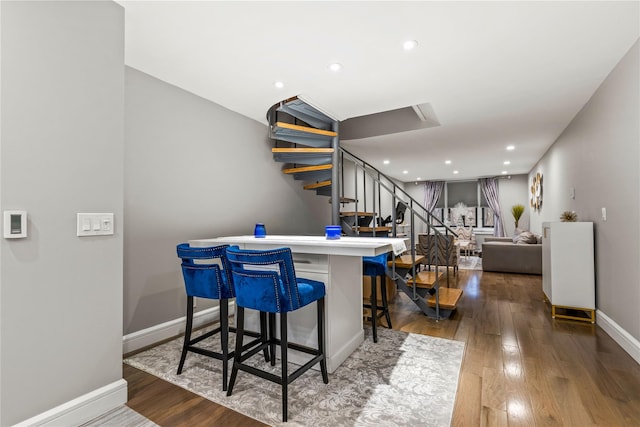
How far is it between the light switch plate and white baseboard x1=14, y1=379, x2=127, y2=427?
3.01ft

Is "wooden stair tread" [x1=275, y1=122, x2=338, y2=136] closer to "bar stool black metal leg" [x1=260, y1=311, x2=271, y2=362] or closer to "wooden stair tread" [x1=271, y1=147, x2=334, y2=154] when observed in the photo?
"wooden stair tread" [x1=271, y1=147, x2=334, y2=154]

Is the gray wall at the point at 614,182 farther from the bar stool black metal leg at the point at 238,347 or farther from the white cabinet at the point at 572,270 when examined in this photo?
the bar stool black metal leg at the point at 238,347

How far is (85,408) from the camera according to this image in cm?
167

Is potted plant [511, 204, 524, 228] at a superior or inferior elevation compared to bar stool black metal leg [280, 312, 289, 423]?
superior

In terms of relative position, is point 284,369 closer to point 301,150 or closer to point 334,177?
point 334,177

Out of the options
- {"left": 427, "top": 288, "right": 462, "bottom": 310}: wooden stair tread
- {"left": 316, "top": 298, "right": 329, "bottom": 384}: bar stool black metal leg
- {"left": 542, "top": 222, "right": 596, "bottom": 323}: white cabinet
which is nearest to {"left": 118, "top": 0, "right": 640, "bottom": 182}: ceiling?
{"left": 542, "top": 222, "right": 596, "bottom": 323}: white cabinet

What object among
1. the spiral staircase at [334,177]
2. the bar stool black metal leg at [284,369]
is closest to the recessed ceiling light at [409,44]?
the spiral staircase at [334,177]

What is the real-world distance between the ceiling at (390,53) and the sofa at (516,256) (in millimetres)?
2690

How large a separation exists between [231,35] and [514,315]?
13.4ft

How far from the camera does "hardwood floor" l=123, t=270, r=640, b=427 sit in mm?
1700

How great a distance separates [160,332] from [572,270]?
440 centimetres

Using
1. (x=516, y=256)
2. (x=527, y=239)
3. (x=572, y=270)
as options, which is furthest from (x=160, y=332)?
(x=527, y=239)

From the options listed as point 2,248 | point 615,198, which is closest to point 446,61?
point 615,198

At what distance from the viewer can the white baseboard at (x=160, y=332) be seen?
2.59 m
